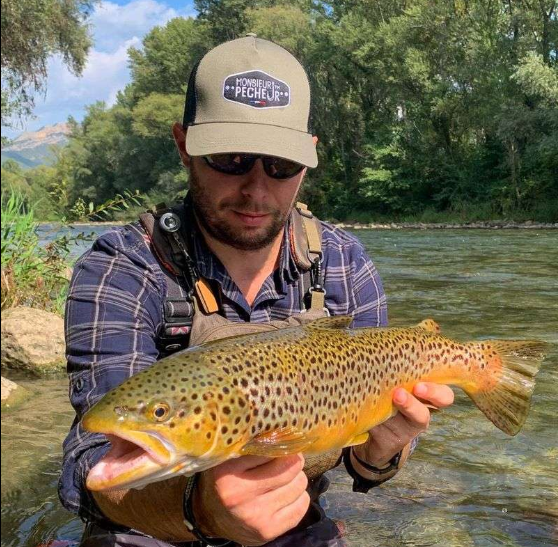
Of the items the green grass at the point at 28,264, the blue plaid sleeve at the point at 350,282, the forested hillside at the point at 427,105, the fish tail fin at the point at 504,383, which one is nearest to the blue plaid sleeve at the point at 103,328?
the blue plaid sleeve at the point at 350,282

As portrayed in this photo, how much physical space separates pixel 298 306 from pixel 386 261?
42.9 ft

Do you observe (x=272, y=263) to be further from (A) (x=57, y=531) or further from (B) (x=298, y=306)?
(A) (x=57, y=531)

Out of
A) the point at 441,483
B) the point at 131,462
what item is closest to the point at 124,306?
the point at 131,462

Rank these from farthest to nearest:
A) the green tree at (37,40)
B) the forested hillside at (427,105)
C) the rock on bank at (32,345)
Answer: the forested hillside at (427,105) < the green tree at (37,40) < the rock on bank at (32,345)

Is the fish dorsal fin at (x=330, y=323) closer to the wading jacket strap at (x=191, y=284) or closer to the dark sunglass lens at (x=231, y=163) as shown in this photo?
the wading jacket strap at (x=191, y=284)

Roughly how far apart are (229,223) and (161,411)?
1.07 metres

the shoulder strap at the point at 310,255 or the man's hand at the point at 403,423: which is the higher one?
the shoulder strap at the point at 310,255

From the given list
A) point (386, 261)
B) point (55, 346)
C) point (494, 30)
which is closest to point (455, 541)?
point (55, 346)

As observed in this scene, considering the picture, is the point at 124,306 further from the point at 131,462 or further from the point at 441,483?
the point at 441,483

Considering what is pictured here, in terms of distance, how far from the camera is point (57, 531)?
3465mm

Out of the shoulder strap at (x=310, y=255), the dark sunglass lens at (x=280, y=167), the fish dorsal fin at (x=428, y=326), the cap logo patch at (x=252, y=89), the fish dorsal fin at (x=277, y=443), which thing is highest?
the cap logo patch at (x=252, y=89)

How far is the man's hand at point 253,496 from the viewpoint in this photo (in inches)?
65.7

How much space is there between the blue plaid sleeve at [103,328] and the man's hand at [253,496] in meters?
0.43

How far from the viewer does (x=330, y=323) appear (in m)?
2.19
